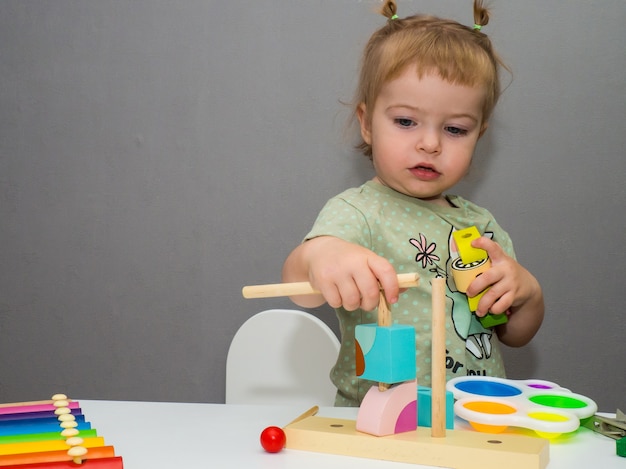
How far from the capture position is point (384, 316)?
64cm

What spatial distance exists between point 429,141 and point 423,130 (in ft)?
0.07

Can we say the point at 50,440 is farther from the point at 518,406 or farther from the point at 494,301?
the point at 494,301

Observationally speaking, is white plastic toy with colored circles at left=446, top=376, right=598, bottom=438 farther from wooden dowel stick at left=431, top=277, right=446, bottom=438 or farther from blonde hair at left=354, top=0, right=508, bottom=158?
blonde hair at left=354, top=0, right=508, bottom=158

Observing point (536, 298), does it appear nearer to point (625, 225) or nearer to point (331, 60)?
point (625, 225)

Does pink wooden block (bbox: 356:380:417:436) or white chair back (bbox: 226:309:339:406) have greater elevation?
pink wooden block (bbox: 356:380:417:436)

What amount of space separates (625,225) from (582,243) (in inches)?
3.3

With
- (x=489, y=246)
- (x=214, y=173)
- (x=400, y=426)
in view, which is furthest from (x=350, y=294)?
(x=214, y=173)

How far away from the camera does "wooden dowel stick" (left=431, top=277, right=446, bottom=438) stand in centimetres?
61

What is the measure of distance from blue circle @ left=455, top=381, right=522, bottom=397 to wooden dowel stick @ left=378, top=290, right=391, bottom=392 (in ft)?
0.56

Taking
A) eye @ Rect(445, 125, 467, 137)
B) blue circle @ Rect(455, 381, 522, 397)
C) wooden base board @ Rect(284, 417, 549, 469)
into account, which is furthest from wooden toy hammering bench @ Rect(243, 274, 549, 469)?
eye @ Rect(445, 125, 467, 137)

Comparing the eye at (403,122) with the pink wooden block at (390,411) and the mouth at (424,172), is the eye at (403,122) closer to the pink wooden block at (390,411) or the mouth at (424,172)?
the mouth at (424,172)

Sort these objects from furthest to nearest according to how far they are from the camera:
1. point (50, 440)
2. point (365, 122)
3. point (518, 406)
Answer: point (365, 122) → point (518, 406) → point (50, 440)

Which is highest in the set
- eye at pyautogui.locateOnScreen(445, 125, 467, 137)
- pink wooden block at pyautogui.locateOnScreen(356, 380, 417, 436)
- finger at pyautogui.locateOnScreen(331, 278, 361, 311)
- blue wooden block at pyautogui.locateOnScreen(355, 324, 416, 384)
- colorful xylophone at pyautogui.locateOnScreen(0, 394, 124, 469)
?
eye at pyautogui.locateOnScreen(445, 125, 467, 137)

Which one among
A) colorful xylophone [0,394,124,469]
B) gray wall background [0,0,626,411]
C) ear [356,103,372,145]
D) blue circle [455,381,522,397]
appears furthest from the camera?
gray wall background [0,0,626,411]
